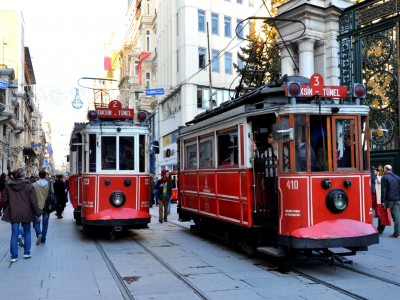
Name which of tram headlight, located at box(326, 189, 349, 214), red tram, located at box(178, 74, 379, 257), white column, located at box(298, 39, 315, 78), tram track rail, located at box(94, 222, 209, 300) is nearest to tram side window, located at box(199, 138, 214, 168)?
red tram, located at box(178, 74, 379, 257)

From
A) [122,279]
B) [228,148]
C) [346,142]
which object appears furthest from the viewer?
[228,148]

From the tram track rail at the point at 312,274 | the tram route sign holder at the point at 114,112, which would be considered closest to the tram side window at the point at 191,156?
the tram route sign holder at the point at 114,112

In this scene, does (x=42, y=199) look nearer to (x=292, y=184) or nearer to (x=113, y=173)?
(x=113, y=173)

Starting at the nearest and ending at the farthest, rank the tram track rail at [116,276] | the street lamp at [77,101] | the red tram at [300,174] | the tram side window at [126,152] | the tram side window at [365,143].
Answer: the tram track rail at [116,276]
the red tram at [300,174]
the tram side window at [365,143]
the tram side window at [126,152]
the street lamp at [77,101]

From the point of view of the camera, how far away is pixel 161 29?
1716 inches

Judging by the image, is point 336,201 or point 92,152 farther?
point 92,152

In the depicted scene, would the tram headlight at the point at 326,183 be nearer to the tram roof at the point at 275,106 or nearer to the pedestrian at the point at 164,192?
the tram roof at the point at 275,106

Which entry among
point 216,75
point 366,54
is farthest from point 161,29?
point 366,54

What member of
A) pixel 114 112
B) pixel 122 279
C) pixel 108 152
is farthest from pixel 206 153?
pixel 122 279

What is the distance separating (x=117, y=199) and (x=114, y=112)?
2.35 metres

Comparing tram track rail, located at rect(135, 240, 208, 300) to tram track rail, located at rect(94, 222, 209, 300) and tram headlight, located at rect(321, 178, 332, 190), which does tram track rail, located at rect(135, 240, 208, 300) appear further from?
tram headlight, located at rect(321, 178, 332, 190)

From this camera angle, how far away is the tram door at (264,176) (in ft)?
28.1

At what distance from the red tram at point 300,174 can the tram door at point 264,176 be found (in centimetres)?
2

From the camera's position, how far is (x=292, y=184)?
7.96m
